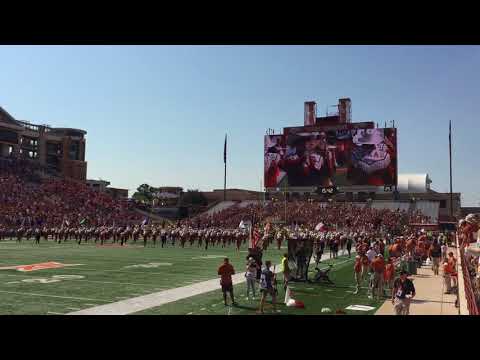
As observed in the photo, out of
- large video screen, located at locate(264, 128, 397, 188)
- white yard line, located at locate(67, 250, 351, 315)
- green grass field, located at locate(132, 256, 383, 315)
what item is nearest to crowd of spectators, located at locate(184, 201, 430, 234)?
large video screen, located at locate(264, 128, 397, 188)

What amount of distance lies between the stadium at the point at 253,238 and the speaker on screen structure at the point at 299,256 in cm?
4

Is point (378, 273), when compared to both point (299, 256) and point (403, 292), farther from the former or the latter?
point (299, 256)

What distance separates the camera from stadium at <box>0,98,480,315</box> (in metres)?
13.2

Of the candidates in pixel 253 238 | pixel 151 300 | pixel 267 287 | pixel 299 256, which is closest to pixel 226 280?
pixel 267 287

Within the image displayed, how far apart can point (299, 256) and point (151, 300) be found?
6.28 metres

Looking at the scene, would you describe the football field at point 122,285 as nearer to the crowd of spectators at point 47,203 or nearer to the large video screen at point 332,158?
the crowd of spectators at point 47,203

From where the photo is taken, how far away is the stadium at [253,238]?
13219 millimetres

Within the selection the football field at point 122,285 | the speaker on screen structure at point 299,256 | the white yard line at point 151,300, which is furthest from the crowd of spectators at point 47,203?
the white yard line at point 151,300

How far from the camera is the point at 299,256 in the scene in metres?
17.3

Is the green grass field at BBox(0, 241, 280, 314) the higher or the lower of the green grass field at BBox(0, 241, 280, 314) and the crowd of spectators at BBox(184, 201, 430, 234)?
the lower

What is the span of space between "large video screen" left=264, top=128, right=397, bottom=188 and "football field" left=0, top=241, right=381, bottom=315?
128ft

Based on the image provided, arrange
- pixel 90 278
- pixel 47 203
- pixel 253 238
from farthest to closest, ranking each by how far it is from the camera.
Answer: pixel 47 203 < pixel 253 238 < pixel 90 278

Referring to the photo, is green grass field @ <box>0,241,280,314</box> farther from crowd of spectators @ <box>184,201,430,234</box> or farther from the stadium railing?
crowd of spectators @ <box>184,201,430,234</box>
